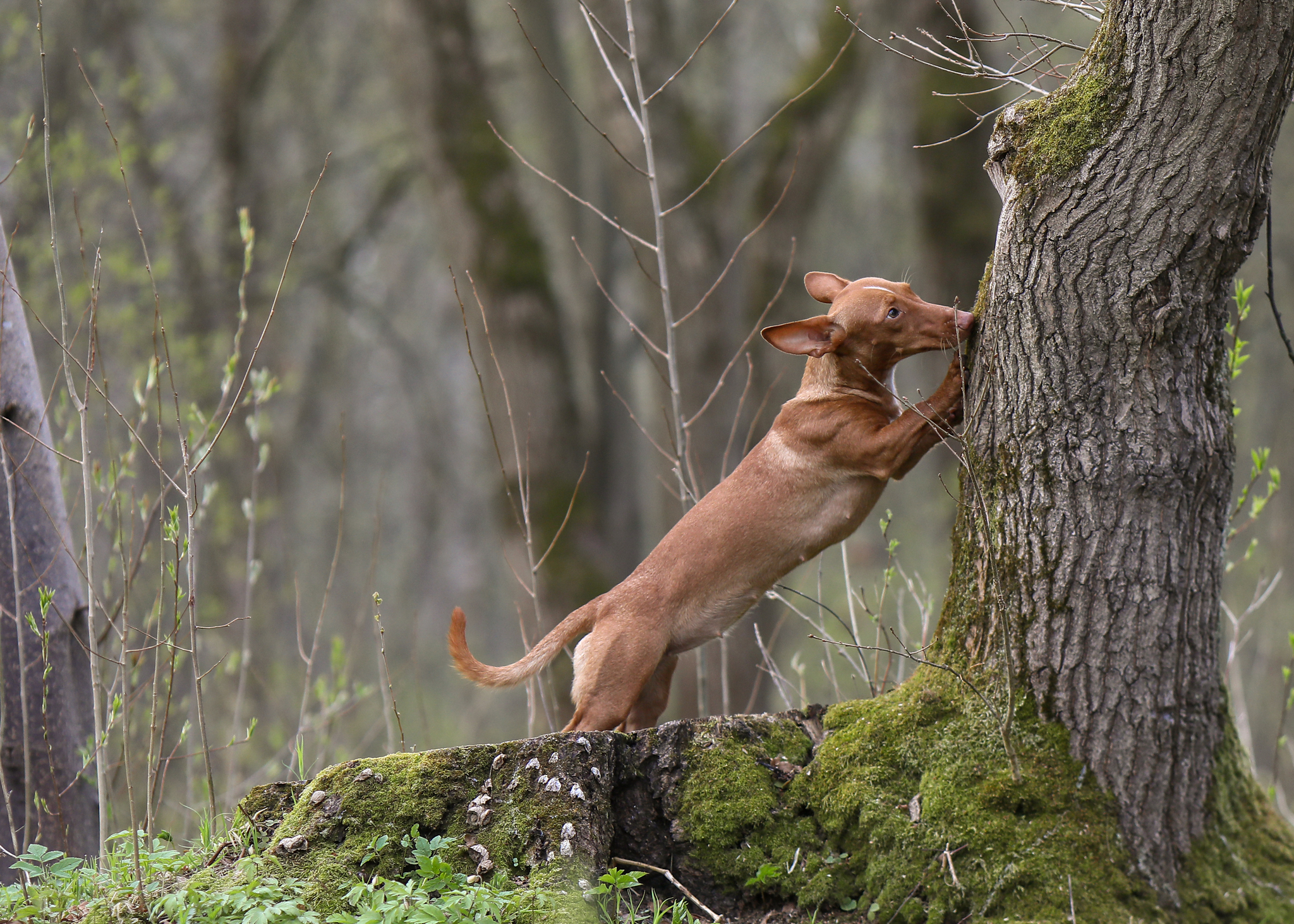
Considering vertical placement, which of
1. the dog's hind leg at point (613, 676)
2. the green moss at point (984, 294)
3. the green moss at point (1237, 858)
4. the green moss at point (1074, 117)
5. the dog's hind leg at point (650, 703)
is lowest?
the green moss at point (1237, 858)

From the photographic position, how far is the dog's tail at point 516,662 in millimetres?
3990

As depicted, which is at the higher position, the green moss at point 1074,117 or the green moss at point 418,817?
the green moss at point 1074,117

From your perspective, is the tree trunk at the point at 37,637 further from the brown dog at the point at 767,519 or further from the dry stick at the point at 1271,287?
the dry stick at the point at 1271,287

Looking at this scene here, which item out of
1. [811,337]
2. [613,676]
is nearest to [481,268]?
[811,337]

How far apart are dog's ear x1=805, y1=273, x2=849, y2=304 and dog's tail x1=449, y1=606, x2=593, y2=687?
1738 millimetres

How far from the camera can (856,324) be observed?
13.1ft

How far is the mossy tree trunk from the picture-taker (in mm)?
2988

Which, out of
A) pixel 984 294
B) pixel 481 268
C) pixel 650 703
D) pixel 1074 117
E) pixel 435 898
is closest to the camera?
pixel 435 898

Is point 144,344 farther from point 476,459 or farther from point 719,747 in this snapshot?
point 476,459

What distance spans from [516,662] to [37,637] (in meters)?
A: 2.33

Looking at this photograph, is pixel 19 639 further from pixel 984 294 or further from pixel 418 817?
pixel 984 294

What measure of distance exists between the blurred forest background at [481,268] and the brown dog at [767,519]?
307 mm

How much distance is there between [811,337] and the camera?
159 inches

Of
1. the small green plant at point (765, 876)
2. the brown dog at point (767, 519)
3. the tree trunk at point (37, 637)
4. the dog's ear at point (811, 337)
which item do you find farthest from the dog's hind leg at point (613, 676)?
the tree trunk at point (37, 637)
